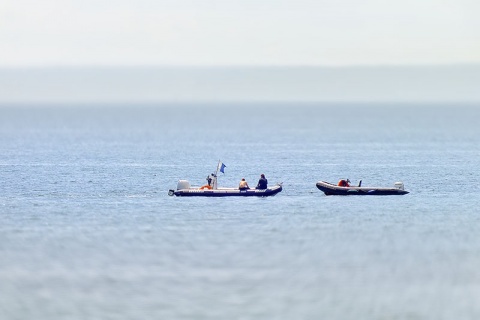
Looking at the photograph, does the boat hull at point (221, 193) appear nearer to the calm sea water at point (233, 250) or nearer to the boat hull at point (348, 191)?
the calm sea water at point (233, 250)

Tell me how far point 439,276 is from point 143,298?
54.4ft

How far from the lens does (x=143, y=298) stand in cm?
5050

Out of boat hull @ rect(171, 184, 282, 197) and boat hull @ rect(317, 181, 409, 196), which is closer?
boat hull @ rect(171, 184, 282, 197)

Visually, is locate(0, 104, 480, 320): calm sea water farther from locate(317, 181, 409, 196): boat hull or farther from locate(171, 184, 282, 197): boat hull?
locate(171, 184, 282, 197): boat hull

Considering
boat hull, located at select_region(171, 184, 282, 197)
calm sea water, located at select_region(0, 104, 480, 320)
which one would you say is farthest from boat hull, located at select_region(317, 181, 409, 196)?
boat hull, located at select_region(171, 184, 282, 197)

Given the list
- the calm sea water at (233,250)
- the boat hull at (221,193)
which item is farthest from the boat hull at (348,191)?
the boat hull at (221,193)

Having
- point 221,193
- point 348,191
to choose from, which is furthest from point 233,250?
point 348,191

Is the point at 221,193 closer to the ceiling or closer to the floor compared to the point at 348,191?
closer to the ceiling

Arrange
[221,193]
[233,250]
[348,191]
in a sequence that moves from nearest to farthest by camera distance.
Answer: [233,250], [221,193], [348,191]

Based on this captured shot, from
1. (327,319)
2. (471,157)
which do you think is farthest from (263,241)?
(471,157)

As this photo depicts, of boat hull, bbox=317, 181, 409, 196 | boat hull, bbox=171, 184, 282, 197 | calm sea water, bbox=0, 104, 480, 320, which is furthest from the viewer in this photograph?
boat hull, bbox=317, 181, 409, 196

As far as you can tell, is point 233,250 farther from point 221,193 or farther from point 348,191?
point 348,191

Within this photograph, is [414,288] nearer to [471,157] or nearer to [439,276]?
[439,276]

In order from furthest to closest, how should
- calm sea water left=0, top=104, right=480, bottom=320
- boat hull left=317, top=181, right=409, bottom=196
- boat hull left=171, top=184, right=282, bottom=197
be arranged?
1. boat hull left=317, top=181, right=409, bottom=196
2. boat hull left=171, top=184, right=282, bottom=197
3. calm sea water left=0, top=104, right=480, bottom=320
